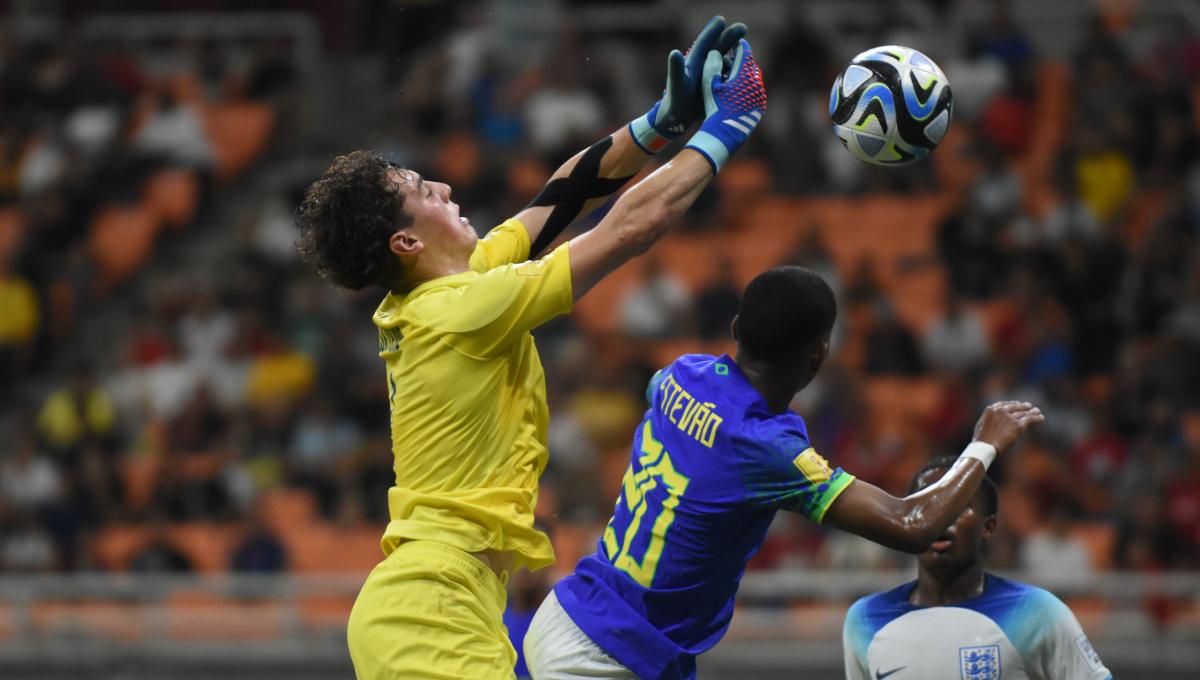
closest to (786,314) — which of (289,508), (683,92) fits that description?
(683,92)

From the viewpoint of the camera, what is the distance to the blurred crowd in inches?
447

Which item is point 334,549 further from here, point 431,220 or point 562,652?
point 431,220

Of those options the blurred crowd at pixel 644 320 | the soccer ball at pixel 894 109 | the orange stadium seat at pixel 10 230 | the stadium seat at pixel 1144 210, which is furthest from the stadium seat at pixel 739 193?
the soccer ball at pixel 894 109

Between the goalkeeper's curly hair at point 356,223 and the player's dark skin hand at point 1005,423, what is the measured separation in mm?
1782

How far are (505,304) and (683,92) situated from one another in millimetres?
990

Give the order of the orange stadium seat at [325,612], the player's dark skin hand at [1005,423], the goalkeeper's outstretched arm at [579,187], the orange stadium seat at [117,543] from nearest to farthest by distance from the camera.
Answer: the player's dark skin hand at [1005,423]
the goalkeeper's outstretched arm at [579,187]
the orange stadium seat at [325,612]
the orange stadium seat at [117,543]

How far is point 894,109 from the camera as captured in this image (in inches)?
218

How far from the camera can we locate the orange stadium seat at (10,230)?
1547 centimetres

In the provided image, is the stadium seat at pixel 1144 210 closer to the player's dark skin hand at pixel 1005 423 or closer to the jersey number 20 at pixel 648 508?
the player's dark skin hand at pixel 1005 423

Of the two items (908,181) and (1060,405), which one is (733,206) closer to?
(908,181)

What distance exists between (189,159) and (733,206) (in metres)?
5.53

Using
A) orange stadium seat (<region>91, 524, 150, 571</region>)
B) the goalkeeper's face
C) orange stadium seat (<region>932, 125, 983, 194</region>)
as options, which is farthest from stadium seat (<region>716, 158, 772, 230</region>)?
the goalkeeper's face

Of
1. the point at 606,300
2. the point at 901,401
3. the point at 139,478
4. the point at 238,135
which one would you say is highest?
the point at 238,135

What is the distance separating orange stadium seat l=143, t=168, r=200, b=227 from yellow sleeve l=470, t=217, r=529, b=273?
37.1ft
